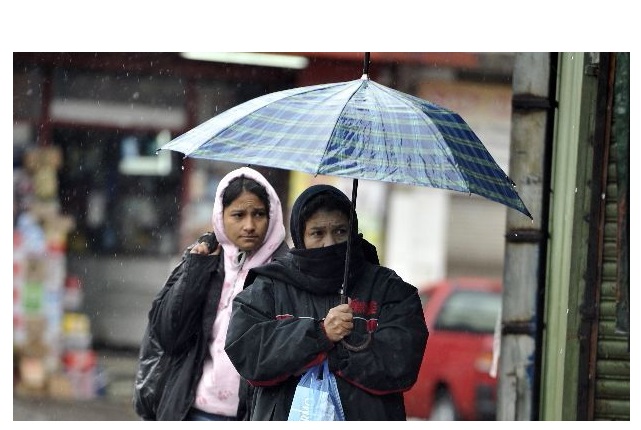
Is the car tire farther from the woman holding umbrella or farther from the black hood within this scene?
the black hood

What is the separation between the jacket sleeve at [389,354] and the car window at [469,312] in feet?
19.3

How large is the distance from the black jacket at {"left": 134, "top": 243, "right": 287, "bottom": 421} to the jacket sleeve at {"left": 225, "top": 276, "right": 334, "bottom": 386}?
2.09ft

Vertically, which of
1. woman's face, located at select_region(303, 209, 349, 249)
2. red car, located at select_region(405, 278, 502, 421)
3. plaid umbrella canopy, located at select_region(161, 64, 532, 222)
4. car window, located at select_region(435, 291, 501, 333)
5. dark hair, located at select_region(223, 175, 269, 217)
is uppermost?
plaid umbrella canopy, located at select_region(161, 64, 532, 222)

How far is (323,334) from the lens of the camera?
433 centimetres

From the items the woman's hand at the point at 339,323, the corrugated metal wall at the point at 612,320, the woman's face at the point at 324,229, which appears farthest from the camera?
the corrugated metal wall at the point at 612,320

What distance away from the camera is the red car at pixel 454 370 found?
32.4ft

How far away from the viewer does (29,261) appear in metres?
11.9

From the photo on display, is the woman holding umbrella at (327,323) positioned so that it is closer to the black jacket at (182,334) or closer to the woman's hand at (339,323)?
the woman's hand at (339,323)

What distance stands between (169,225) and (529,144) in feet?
23.9

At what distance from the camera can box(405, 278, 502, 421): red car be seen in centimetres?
988

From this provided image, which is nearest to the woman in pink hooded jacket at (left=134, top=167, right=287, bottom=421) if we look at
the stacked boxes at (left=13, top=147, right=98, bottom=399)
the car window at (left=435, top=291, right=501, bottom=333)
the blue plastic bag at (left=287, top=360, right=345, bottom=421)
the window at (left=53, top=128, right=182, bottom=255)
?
the blue plastic bag at (left=287, top=360, right=345, bottom=421)

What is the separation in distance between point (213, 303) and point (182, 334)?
0.60ft

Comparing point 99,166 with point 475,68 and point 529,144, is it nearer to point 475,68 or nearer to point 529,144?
point 475,68

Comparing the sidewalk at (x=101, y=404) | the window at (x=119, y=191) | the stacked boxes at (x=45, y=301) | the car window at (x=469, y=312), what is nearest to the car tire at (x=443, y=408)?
the car window at (x=469, y=312)
